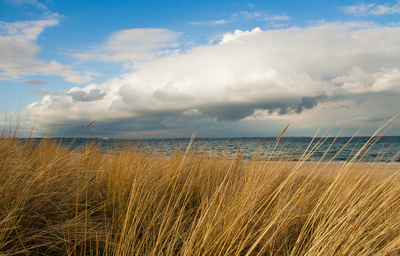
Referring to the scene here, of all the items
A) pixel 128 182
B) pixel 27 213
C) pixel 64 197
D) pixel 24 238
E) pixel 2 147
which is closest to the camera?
pixel 24 238

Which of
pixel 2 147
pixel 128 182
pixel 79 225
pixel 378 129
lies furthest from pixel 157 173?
pixel 378 129

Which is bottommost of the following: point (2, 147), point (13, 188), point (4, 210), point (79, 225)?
point (79, 225)

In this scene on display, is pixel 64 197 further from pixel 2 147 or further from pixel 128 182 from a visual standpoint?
pixel 2 147

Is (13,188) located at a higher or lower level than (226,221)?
higher

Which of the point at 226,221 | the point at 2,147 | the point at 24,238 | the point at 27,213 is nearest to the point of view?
the point at 24,238

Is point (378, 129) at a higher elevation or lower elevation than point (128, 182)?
higher

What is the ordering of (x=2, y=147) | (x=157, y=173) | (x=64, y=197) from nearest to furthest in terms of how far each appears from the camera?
1. (x=64, y=197)
2. (x=2, y=147)
3. (x=157, y=173)

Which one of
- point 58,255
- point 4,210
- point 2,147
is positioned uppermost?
point 2,147

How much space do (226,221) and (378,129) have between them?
1616mm

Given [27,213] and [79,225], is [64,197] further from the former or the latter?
[79,225]

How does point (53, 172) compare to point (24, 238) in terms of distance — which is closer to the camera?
point (24, 238)

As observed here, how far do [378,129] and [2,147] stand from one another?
3.78m

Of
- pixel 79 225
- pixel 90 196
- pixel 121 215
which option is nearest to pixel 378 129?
pixel 121 215

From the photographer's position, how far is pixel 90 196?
101 inches
